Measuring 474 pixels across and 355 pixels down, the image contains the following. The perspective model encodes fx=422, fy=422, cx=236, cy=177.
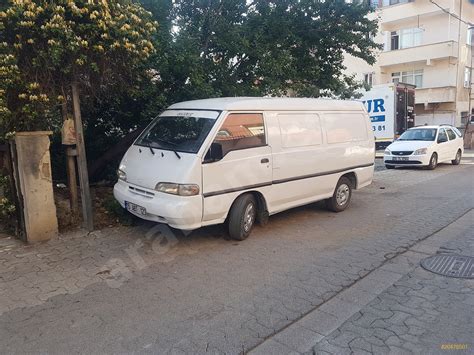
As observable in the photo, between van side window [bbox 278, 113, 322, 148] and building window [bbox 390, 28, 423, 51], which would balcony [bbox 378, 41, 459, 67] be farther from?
van side window [bbox 278, 113, 322, 148]

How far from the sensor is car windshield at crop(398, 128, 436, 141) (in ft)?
52.6

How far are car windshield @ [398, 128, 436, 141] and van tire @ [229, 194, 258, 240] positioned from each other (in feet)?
39.8

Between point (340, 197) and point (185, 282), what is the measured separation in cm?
434

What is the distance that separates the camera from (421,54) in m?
30.9

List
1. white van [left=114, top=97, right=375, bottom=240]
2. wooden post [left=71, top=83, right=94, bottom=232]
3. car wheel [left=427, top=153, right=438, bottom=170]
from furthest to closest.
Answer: car wheel [left=427, top=153, right=438, bottom=170] → wooden post [left=71, top=83, right=94, bottom=232] → white van [left=114, top=97, right=375, bottom=240]

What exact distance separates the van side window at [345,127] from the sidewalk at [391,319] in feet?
10.3

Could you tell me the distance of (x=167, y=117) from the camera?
261 inches

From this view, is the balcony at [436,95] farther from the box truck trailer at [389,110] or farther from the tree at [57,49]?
the tree at [57,49]

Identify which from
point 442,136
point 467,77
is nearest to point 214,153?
point 442,136

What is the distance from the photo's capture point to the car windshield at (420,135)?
52.6 feet

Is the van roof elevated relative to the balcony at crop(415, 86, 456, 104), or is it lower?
lower

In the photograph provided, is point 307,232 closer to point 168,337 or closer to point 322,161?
point 322,161

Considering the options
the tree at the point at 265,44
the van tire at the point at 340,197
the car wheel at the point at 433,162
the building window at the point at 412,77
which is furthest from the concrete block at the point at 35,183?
the building window at the point at 412,77

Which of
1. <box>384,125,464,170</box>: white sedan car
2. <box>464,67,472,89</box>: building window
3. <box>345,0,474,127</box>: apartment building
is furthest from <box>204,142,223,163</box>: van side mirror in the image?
<box>464,67,472,89</box>: building window
